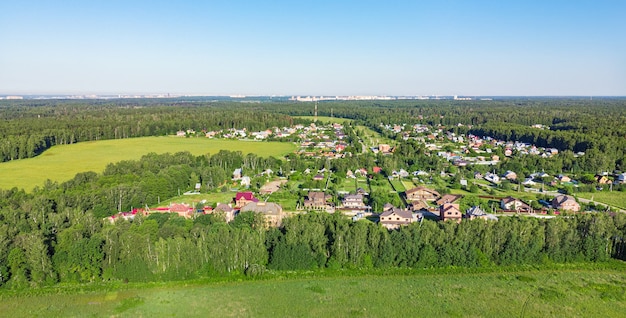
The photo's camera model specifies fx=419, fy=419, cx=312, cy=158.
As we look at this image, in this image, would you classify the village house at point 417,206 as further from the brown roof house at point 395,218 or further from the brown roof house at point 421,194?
the brown roof house at point 395,218

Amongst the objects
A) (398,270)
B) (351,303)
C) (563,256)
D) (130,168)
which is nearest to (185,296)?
(351,303)

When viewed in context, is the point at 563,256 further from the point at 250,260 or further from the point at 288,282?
the point at 250,260

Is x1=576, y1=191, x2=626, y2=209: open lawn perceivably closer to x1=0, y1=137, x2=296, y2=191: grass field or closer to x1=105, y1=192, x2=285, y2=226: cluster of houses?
x1=105, y1=192, x2=285, y2=226: cluster of houses

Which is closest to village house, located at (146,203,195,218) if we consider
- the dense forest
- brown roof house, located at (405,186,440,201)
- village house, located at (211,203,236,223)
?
village house, located at (211,203,236,223)

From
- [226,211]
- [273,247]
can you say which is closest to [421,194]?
[226,211]

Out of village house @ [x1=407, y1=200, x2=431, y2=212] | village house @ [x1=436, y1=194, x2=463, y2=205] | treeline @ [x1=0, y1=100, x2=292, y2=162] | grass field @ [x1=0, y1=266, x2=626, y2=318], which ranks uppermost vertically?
treeline @ [x1=0, y1=100, x2=292, y2=162]

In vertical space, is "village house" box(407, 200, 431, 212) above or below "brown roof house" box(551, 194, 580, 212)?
below

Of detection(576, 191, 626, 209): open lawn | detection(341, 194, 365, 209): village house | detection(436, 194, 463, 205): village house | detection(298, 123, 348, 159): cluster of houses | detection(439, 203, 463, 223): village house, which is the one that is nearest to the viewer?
detection(439, 203, 463, 223): village house

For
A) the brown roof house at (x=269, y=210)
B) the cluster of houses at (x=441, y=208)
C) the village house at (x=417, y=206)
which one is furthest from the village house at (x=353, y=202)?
the brown roof house at (x=269, y=210)
